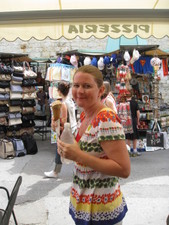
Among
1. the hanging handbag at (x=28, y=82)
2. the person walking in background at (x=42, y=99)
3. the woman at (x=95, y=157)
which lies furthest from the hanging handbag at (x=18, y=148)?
the woman at (x=95, y=157)

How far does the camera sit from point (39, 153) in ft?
23.2

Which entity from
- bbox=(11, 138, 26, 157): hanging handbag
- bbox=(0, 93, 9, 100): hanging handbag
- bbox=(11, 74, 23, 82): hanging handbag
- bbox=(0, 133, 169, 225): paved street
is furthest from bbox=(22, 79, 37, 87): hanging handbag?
bbox=(0, 133, 169, 225): paved street

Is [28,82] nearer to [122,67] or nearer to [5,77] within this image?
[5,77]

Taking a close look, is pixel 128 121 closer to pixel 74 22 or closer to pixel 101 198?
pixel 74 22

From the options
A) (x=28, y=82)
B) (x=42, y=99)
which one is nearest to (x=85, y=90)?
(x=28, y=82)

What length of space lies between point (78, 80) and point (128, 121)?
554cm

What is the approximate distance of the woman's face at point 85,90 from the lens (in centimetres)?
135

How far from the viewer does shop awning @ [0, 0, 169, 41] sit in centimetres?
303

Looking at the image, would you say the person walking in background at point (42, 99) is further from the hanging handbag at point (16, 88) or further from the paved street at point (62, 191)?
the paved street at point (62, 191)

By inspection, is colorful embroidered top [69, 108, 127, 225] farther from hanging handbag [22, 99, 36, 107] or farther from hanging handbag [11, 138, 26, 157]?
hanging handbag [22, 99, 36, 107]

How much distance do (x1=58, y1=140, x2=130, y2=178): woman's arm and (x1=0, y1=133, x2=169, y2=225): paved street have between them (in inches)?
83.6

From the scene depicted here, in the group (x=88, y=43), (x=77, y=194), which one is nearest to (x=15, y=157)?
(x=77, y=194)

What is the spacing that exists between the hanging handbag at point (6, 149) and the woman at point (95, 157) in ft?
17.5

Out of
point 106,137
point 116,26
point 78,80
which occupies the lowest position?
point 106,137
